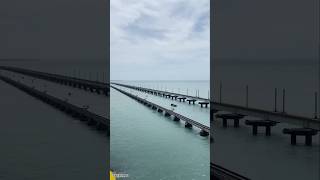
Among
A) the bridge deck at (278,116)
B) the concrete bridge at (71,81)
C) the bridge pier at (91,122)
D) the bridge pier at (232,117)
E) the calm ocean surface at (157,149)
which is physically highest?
the concrete bridge at (71,81)

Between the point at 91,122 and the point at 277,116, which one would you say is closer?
the point at 277,116

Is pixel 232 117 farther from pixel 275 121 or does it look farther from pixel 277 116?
pixel 277 116

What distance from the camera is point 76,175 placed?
75.3ft

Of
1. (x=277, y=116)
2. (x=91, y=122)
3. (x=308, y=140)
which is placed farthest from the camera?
(x=91, y=122)

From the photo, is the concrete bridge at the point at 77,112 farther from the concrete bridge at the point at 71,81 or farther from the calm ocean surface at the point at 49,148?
the concrete bridge at the point at 71,81

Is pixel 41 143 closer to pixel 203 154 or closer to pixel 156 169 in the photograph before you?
pixel 156 169

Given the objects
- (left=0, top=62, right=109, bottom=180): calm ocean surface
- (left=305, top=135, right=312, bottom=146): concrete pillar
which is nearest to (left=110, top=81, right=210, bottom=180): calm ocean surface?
(left=0, top=62, right=109, bottom=180): calm ocean surface

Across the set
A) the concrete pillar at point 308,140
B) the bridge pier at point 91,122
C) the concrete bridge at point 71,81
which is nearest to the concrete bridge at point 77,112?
the bridge pier at point 91,122

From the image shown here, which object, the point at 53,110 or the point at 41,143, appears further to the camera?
the point at 53,110

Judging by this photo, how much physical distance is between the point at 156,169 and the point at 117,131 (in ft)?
Result: 74.5

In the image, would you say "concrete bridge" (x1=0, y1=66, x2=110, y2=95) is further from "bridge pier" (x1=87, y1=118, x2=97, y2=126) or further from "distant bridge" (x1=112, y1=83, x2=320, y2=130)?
"distant bridge" (x1=112, y1=83, x2=320, y2=130)

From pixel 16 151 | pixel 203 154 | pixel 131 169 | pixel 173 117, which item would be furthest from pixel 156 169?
pixel 173 117

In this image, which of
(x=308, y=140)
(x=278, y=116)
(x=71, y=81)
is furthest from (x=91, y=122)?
(x=71, y=81)

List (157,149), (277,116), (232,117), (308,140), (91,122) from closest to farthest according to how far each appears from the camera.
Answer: (308,140)
(277,116)
(157,149)
(232,117)
(91,122)
